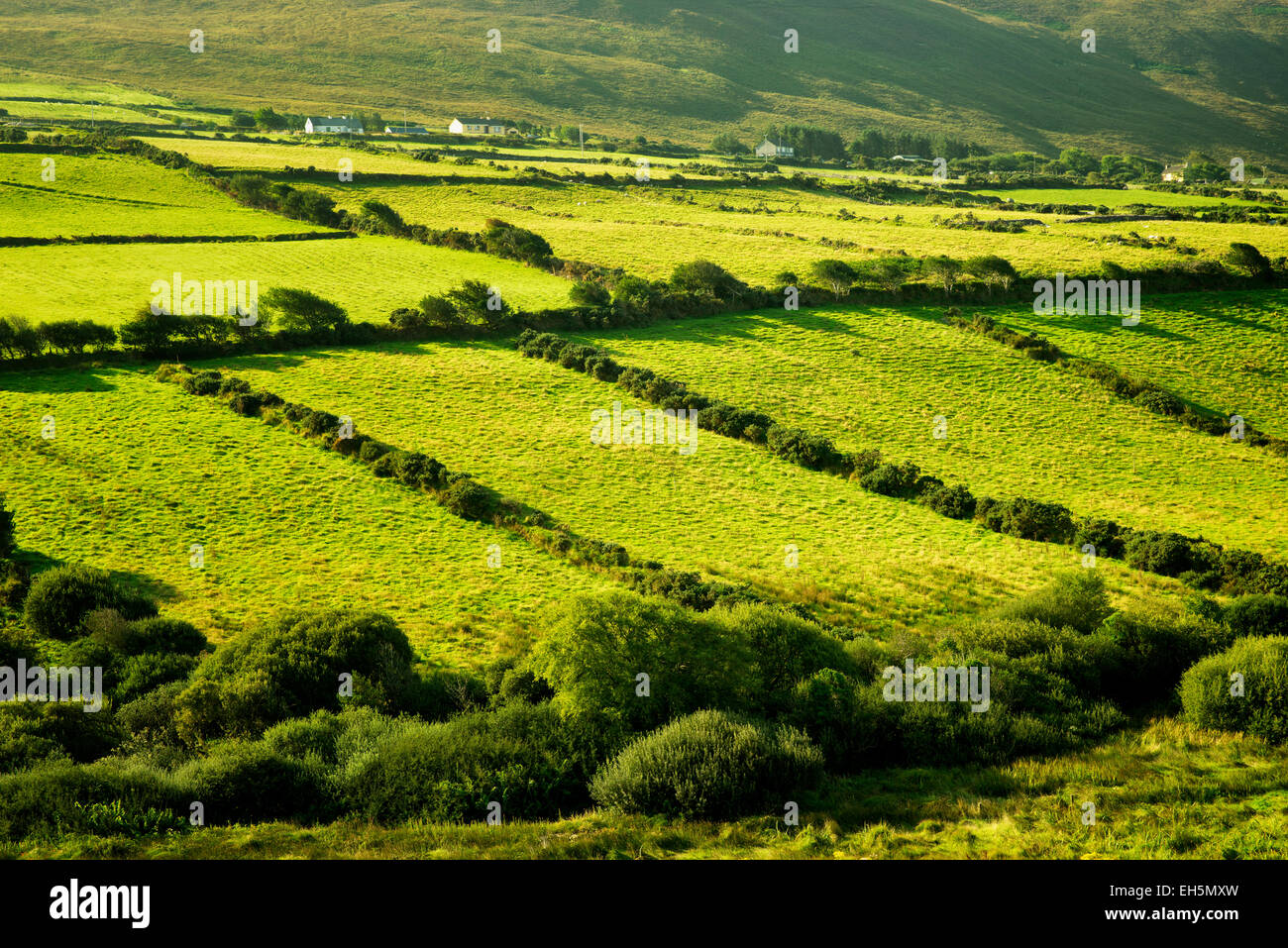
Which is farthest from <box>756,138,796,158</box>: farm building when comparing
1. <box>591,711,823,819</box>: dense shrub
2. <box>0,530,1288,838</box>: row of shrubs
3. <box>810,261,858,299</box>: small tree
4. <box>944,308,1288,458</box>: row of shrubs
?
<box>591,711,823,819</box>: dense shrub

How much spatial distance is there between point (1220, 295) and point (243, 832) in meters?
78.0

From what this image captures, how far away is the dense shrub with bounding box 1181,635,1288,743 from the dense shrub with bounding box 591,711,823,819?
10672 millimetres

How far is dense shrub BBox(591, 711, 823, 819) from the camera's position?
17.3 m

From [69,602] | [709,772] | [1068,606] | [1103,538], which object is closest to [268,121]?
[69,602]

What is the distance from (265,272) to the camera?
72.0 metres

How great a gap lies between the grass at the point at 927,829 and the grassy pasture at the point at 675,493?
40.1 feet

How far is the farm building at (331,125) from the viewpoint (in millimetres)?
159688

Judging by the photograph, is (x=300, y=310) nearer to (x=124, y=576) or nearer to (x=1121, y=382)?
(x=124, y=576)

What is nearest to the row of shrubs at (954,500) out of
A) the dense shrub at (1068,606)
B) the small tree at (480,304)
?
the small tree at (480,304)

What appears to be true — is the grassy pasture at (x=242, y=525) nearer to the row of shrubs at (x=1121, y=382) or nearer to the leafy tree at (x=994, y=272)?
the row of shrubs at (x=1121, y=382)

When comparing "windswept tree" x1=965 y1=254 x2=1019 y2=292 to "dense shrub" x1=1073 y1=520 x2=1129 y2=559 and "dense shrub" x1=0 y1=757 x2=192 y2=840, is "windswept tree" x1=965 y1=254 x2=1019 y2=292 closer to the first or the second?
"dense shrub" x1=1073 y1=520 x2=1129 y2=559

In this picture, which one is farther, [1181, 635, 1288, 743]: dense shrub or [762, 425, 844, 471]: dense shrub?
[762, 425, 844, 471]: dense shrub
